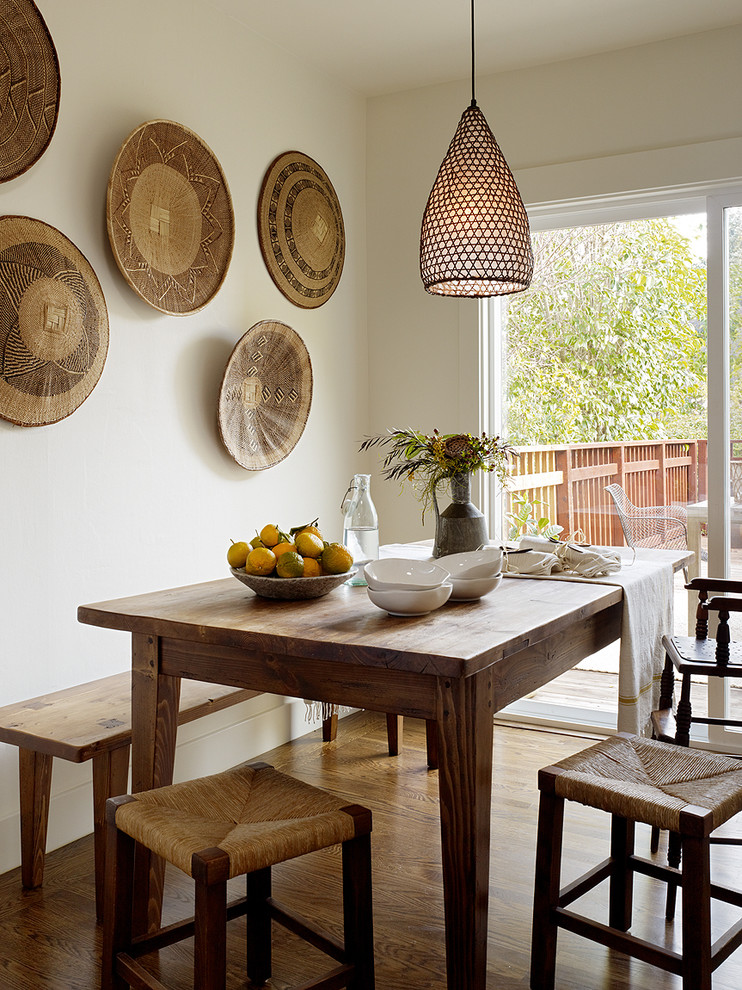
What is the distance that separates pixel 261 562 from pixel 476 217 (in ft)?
3.38

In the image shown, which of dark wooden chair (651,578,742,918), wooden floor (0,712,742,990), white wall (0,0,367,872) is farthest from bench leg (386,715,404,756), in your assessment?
dark wooden chair (651,578,742,918)

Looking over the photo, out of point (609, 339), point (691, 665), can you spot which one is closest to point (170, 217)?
point (609, 339)

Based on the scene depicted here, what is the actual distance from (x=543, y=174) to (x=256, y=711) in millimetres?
2422

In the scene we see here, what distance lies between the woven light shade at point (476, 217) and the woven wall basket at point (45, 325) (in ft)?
3.37

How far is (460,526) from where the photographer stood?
7.83 feet

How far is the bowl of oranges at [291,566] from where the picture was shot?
2.05 m

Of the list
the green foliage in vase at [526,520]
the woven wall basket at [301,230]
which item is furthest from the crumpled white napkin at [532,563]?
the woven wall basket at [301,230]

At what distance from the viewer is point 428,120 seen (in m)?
3.88

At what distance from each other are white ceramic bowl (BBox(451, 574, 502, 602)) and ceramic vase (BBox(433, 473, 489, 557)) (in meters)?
0.29

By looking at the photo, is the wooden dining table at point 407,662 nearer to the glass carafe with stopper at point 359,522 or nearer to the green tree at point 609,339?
the glass carafe with stopper at point 359,522

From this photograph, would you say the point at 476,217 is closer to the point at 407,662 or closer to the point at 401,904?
the point at 407,662

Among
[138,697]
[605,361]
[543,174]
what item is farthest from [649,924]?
[543,174]

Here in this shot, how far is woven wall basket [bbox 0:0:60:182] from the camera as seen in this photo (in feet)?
7.63

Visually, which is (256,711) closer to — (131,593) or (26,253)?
(131,593)
